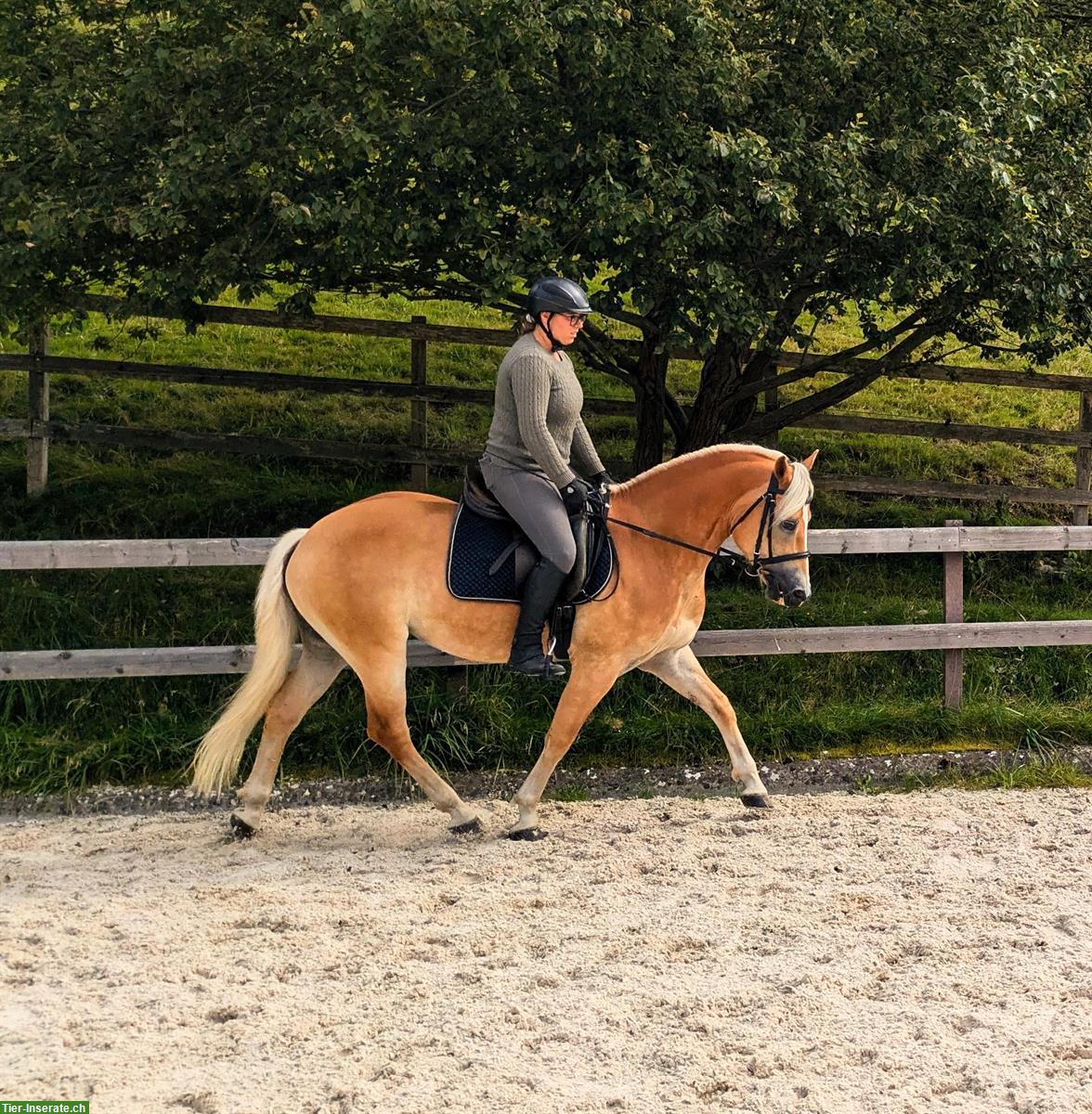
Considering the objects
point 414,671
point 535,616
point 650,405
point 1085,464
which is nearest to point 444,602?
point 535,616

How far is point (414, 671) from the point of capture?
7316 mm

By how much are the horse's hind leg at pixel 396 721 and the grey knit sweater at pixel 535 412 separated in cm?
112

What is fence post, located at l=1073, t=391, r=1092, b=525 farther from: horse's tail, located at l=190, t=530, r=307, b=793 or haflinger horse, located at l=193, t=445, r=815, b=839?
horse's tail, located at l=190, t=530, r=307, b=793

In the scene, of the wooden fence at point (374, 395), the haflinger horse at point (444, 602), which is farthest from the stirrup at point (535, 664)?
the wooden fence at point (374, 395)

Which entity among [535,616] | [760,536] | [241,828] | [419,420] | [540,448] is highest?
[419,420]

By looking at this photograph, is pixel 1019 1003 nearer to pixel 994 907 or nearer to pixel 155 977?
pixel 994 907

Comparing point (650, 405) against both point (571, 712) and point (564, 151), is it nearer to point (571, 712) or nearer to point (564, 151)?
point (564, 151)

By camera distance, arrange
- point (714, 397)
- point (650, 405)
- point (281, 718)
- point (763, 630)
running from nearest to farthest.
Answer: point (281, 718) < point (763, 630) < point (714, 397) < point (650, 405)

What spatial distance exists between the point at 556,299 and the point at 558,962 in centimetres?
307

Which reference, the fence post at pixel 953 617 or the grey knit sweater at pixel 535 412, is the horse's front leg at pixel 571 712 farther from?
the fence post at pixel 953 617

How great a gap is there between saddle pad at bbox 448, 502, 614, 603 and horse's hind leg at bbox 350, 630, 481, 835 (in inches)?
16.6

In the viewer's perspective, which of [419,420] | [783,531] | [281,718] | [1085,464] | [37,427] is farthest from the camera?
[1085,464]

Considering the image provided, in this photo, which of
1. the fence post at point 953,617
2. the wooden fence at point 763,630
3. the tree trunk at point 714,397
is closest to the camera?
the wooden fence at point 763,630

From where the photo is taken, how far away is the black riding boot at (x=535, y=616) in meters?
5.70
